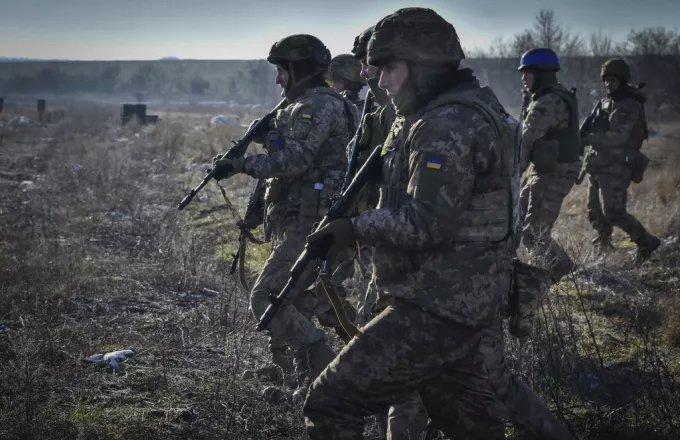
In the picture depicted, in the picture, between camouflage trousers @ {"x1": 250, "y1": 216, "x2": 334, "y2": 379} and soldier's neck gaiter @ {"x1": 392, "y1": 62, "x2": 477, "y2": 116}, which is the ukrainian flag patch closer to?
soldier's neck gaiter @ {"x1": 392, "y1": 62, "x2": 477, "y2": 116}

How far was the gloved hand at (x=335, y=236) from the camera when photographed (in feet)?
10.4

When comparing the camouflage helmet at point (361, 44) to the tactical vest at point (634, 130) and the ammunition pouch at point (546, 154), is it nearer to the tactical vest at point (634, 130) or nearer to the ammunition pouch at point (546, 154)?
the ammunition pouch at point (546, 154)

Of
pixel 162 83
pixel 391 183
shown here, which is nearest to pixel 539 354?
pixel 391 183

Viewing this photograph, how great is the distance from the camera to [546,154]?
7.38 m

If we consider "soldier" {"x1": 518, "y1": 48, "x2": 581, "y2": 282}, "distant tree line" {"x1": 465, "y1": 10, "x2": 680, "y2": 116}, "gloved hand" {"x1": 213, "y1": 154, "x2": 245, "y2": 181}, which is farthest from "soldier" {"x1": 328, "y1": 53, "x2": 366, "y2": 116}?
"distant tree line" {"x1": 465, "y1": 10, "x2": 680, "y2": 116}

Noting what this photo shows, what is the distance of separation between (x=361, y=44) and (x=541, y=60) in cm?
372

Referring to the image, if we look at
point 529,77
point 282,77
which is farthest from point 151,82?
point 282,77

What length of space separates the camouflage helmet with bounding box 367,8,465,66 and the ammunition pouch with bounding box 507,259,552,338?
38.4 inches

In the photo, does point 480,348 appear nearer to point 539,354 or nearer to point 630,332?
point 539,354

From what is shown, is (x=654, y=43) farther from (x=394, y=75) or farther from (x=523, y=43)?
(x=394, y=75)

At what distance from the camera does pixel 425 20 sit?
3240 mm

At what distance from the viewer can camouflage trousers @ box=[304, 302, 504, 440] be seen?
311cm

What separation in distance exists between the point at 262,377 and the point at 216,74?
100 metres

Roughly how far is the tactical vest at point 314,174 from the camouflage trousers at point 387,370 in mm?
1925
